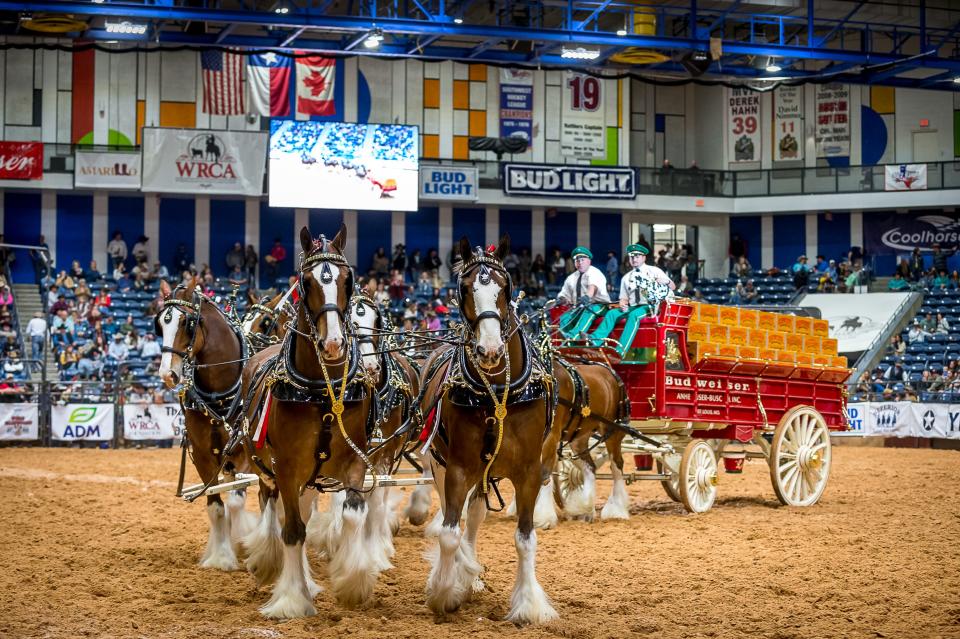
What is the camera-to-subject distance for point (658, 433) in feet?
42.3

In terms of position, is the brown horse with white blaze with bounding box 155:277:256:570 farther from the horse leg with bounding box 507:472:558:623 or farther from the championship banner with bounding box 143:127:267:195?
the championship banner with bounding box 143:127:267:195

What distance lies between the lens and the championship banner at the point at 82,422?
23.2m

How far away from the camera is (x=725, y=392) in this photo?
42.5 feet

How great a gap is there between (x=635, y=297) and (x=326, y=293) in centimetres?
640

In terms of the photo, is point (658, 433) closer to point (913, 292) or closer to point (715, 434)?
point (715, 434)

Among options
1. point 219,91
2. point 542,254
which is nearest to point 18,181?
point 219,91

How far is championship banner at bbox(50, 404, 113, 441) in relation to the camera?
76.1 ft

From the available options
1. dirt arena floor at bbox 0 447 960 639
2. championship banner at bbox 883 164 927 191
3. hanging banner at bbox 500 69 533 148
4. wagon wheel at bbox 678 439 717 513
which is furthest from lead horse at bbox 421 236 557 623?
championship banner at bbox 883 164 927 191

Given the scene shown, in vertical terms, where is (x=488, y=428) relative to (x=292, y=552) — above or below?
above

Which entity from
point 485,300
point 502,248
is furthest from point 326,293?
point 502,248

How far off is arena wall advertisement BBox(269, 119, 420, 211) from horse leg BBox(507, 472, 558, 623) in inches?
995

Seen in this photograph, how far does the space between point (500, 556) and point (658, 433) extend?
3.48 metres

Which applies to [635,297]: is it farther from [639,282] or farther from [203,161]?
[203,161]

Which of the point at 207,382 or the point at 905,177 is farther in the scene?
the point at 905,177
